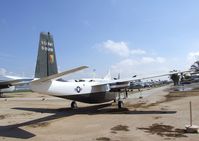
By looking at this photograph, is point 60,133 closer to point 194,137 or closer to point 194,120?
point 194,137

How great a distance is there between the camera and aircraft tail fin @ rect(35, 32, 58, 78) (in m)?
16.4

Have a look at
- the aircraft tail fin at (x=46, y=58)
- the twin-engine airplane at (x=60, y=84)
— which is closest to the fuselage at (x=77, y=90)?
the twin-engine airplane at (x=60, y=84)

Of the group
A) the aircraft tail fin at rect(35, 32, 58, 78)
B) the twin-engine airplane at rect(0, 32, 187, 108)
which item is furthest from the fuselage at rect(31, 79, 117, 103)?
the aircraft tail fin at rect(35, 32, 58, 78)

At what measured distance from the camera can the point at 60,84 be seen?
18750mm

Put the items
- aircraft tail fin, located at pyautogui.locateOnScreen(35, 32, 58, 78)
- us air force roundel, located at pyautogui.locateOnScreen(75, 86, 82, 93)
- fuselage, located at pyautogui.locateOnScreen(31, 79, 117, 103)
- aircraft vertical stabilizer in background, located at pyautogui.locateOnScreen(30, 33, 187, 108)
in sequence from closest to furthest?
aircraft vertical stabilizer in background, located at pyautogui.locateOnScreen(30, 33, 187, 108) < aircraft tail fin, located at pyautogui.locateOnScreen(35, 32, 58, 78) < fuselage, located at pyautogui.locateOnScreen(31, 79, 117, 103) < us air force roundel, located at pyautogui.locateOnScreen(75, 86, 82, 93)

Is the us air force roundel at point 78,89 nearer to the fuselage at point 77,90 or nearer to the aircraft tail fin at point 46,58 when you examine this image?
the fuselage at point 77,90

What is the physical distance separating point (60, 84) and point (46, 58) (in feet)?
8.54

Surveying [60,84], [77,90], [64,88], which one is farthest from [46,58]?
[77,90]

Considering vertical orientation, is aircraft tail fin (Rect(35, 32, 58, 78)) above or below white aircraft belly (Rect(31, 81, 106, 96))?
above

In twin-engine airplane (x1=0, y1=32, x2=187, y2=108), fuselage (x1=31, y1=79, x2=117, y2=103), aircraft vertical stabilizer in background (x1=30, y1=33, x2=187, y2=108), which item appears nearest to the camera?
twin-engine airplane (x1=0, y1=32, x2=187, y2=108)

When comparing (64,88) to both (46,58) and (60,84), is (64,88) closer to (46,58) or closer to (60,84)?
(60,84)

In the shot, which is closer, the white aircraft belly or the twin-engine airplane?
the twin-engine airplane

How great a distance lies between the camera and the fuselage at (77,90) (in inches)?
656

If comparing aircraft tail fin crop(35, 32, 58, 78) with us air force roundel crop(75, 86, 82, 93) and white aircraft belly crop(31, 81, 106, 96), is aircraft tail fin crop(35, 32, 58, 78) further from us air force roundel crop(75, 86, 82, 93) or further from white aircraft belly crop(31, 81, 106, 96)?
us air force roundel crop(75, 86, 82, 93)
